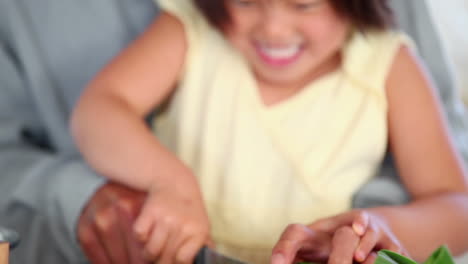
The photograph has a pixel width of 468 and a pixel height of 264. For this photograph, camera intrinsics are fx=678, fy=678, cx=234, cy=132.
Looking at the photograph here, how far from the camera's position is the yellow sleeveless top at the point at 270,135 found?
84cm

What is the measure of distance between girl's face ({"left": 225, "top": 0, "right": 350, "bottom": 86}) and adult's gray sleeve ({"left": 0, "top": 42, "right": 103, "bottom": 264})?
0.24m

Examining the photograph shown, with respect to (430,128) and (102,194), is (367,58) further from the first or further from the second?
(102,194)

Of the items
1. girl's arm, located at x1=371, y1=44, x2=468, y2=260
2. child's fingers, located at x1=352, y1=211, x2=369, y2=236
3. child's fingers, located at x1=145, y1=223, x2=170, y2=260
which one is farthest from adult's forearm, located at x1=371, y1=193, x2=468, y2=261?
child's fingers, located at x1=145, y1=223, x2=170, y2=260

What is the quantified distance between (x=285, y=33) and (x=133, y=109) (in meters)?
0.21

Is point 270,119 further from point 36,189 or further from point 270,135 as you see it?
point 36,189

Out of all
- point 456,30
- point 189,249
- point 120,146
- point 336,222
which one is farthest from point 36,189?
point 456,30

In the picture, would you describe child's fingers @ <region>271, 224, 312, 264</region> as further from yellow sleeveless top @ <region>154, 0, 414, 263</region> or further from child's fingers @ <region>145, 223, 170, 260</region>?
yellow sleeveless top @ <region>154, 0, 414, 263</region>

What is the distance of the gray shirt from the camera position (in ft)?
2.77

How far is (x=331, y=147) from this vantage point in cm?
86

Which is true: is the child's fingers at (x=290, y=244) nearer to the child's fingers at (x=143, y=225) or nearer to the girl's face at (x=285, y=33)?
the child's fingers at (x=143, y=225)

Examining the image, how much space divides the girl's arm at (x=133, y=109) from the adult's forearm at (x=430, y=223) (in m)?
0.23

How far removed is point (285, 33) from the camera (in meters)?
0.75

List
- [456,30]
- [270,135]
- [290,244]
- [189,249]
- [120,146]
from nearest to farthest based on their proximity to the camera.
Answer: [290,244] → [189,249] → [120,146] → [270,135] → [456,30]

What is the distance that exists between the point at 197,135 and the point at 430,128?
0.30 meters
